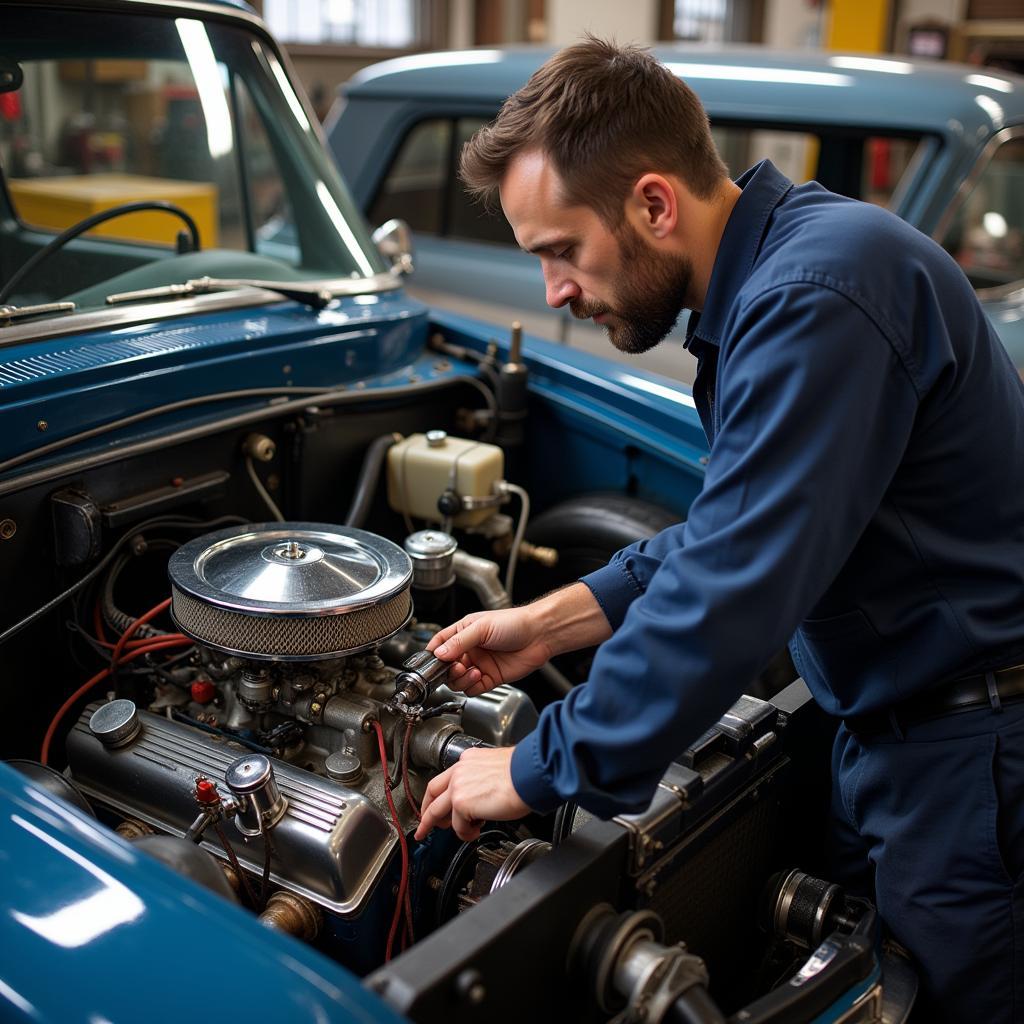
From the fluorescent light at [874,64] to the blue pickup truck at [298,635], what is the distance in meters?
2.42

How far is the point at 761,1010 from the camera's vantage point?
1.46 m

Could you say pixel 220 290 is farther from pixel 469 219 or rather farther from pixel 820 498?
pixel 469 219

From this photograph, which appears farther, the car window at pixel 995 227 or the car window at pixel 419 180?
the car window at pixel 419 180

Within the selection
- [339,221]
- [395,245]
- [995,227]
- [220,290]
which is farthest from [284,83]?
[995,227]

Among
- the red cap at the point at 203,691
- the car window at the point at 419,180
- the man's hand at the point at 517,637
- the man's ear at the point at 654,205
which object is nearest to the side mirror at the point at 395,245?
the red cap at the point at 203,691

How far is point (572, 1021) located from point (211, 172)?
274cm

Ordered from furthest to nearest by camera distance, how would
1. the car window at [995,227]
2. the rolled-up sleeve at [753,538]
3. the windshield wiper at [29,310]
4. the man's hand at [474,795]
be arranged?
the car window at [995,227] → the windshield wiper at [29,310] → the man's hand at [474,795] → the rolled-up sleeve at [753,538]

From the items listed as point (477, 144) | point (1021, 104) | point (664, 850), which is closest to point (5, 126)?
point (477, 144)

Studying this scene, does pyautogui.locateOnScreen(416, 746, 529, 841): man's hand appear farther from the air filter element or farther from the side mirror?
the side mirror

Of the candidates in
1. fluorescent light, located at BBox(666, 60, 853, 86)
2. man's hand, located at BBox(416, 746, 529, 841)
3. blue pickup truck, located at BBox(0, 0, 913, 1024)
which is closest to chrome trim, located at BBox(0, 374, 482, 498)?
blue pickup truck, located at BBox(0, 0, 913, 1024)

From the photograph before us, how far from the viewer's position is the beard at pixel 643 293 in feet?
5.13

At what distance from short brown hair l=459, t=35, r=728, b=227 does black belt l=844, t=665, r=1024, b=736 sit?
2.54 feet

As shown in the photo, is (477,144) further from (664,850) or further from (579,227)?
(664,850)

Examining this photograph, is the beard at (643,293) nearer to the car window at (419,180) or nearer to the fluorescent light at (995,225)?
the fluorescent light at (995,225)
